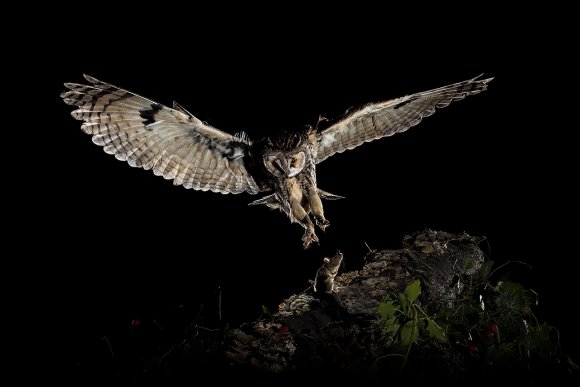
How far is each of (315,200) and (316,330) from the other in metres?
0.78

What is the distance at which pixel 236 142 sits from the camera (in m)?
3.04

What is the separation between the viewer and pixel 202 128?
286 cm

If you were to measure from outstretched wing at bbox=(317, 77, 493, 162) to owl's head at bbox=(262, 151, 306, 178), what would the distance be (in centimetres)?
20

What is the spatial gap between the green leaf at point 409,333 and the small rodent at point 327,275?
37 cm

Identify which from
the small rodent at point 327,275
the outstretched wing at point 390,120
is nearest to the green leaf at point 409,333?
the small rodent at point 327,275

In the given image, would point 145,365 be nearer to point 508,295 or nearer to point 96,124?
point 96,124

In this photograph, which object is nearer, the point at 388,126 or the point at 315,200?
the point at 315,200

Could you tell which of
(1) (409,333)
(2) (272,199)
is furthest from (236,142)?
(1) (409,333)

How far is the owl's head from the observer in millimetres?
2834

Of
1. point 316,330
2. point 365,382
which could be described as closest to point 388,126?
point 316,330

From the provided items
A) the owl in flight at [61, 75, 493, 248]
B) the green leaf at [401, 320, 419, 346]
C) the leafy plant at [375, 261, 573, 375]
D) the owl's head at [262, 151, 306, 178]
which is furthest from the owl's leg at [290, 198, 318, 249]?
the green leaf at [401, 320, 419, 346]

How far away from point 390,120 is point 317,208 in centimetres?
65

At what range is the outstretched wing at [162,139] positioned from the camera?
2740mm

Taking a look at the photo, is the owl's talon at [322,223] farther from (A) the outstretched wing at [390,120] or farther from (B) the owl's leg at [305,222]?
(A) the outstretched wing at [390,120]
